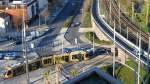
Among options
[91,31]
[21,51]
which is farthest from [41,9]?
[21,51]

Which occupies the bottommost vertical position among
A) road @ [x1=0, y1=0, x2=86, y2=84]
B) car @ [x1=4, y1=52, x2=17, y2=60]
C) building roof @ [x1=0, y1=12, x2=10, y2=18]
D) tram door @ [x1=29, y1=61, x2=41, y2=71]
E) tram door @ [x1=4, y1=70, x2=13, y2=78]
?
tram door @ [x1=4, y1=70, x2=13, y2=78]

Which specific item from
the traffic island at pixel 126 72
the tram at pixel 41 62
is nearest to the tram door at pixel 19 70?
the tram at pixel 41 62

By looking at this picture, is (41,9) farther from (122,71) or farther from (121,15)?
(122,71)

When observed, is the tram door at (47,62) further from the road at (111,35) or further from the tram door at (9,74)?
the road at (111,35)

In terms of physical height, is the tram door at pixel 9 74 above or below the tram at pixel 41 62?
below

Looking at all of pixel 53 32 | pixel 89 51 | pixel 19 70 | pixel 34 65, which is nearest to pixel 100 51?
pixel 89 51

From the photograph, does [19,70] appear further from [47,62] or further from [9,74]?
[47,62]

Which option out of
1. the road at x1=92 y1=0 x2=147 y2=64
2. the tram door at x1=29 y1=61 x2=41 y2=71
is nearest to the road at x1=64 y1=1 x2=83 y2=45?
the road at x1=92 y1=0 x2=147 y2=64

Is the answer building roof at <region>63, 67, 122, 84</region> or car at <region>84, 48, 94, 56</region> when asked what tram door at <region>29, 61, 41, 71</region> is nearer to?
car at <region>84, 48, 94, 56</region>
